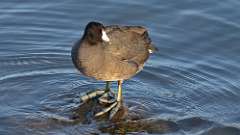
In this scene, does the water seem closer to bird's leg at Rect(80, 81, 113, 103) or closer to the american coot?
bird's leg at Rect(80, 81, 113, 103)

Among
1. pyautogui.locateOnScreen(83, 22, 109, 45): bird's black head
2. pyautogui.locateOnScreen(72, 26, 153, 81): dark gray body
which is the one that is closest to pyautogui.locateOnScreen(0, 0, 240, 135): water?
pyautogui.locateOnScreen(72, 26, 153, 81): dark gray body

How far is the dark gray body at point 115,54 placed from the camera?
8.23 m

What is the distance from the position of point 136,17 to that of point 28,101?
10.4ft

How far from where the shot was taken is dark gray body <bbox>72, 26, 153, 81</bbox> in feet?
27.0

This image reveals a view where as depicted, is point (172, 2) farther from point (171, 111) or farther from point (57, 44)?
point (171, 111)

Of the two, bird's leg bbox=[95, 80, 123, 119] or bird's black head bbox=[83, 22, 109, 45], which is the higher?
bird's black head bbox=[83, 22, 109, 45]

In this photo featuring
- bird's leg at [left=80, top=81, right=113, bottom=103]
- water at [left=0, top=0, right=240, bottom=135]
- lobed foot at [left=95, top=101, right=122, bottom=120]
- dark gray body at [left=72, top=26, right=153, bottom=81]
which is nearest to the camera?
dark gray body at [left=72, top=26, right=153, bottom=81]

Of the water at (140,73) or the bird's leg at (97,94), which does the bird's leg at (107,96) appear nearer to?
the bird's leg at (97,94)

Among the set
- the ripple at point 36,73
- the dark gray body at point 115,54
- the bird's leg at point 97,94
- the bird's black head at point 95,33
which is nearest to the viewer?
the bird's black head at point 95,33

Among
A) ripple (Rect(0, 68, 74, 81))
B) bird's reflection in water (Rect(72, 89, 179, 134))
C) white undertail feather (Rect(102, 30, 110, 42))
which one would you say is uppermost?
white undertail feather (Rect(102, 30, 110, 42))

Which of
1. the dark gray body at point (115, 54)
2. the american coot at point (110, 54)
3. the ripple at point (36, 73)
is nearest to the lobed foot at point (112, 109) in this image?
the american coot at point (110, 54)

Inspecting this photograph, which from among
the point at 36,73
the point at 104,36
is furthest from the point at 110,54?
the point at 36,73

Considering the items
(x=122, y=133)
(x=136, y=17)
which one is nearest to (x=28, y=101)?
(x=122, y=133)

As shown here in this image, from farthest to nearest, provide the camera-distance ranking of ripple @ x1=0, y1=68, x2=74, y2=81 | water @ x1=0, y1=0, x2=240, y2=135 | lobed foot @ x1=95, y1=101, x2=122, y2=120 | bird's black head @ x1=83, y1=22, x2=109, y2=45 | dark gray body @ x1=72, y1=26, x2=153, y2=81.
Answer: ripple @ x1=0, y1=68, x2=74, y2=81, lobed foot @ x1=95, y1=101, x2=122, y2=120, water @ x1=0, y1=0, x2=240, y2=135, dark gray body @ x1=72, y1=26, x2=153, y2=81, bird's black head @ x1=83, y1=22, x2=109, y2=45
